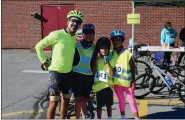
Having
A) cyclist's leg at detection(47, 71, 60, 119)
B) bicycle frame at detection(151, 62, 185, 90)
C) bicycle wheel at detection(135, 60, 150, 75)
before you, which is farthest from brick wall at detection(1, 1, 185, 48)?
cyclist's leg at detection(47, 71, 60, 119)

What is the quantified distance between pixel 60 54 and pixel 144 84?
3364mm

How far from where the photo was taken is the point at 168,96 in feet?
26.3

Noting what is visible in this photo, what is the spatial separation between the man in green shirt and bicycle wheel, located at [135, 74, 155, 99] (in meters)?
3.08

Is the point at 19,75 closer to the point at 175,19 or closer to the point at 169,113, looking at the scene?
the point at 169,113

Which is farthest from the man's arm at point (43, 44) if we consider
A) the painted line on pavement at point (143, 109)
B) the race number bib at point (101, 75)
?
the painted line on pavement at point (143, 109)

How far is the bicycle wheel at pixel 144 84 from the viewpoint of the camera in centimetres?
791

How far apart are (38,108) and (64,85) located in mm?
2060

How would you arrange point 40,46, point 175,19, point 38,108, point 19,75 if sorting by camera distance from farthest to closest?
point 175,19
point 19,75
point 38,108
point 40,46

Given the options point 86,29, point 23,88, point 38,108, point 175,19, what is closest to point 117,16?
point 175,19

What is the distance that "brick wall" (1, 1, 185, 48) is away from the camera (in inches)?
666

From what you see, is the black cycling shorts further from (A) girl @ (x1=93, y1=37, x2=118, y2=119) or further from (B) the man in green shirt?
(B) the man in green shirt

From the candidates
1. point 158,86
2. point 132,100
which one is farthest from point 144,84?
point 132,100

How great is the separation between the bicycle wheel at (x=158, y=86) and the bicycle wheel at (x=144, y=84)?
0.10 metres

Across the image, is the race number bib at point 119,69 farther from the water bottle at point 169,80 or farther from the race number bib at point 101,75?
the water bottle at point 169,80
